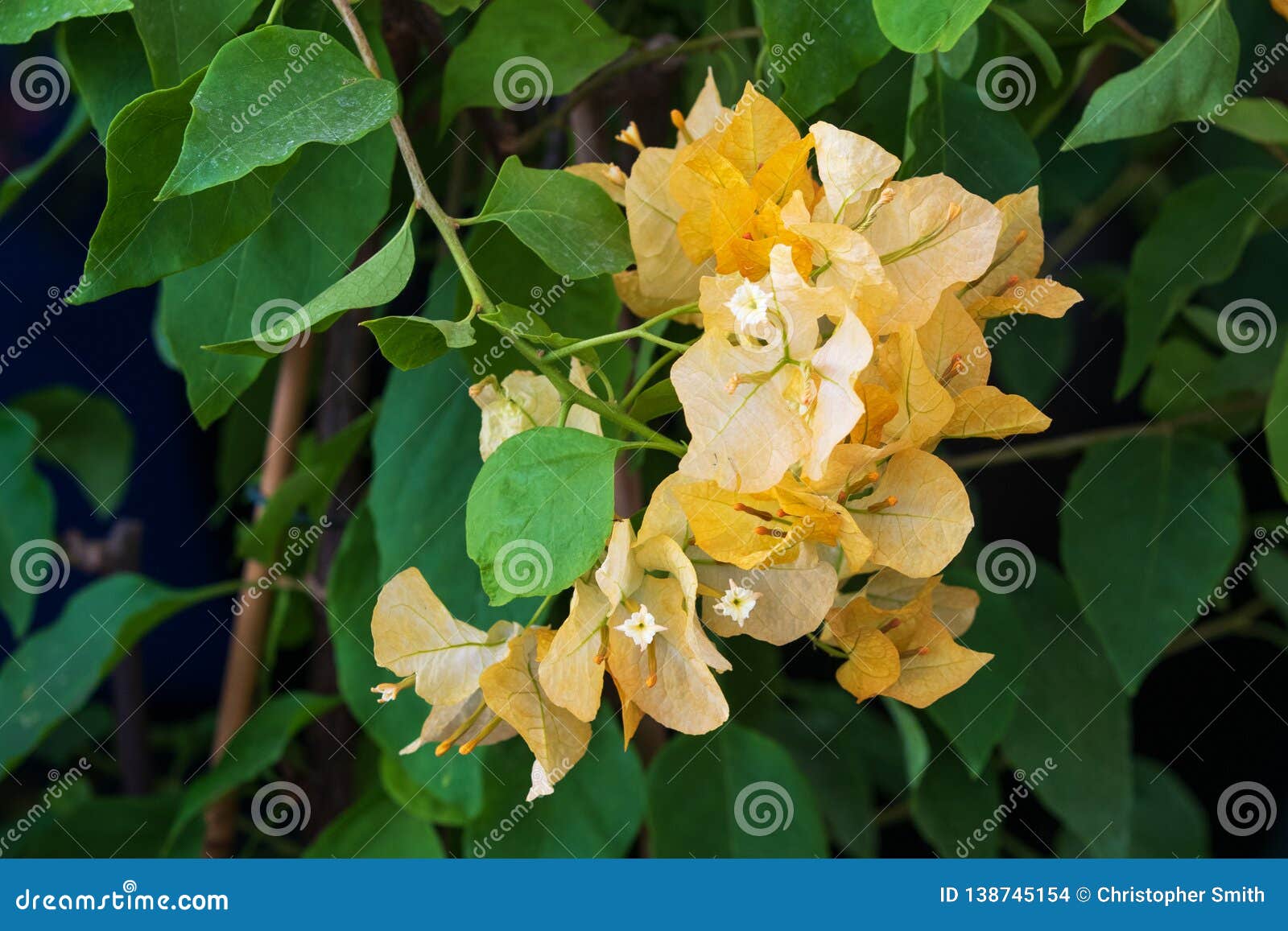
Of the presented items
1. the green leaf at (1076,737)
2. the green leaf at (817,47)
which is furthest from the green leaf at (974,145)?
the green leaf at (1076,737)

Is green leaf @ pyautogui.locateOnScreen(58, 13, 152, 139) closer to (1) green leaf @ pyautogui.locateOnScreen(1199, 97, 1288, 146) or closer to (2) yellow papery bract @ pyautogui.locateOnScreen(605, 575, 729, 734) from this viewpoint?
(2) yellow papery bract @ pyautogui.locateOnScreen(605, 575, 729, 734)

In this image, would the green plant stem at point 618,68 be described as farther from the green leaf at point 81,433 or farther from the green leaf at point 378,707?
the green leaf at point 81,433

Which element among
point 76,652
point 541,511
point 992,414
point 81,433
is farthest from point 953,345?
point 81,433

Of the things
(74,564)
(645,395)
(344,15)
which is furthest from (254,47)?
(74,564)

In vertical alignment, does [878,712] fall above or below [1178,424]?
below

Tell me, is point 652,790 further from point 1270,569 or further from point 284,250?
point 1270,569
